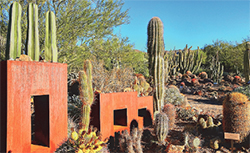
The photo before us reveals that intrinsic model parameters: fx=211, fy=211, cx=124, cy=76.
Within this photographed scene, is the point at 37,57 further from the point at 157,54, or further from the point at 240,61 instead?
the point at 240,61

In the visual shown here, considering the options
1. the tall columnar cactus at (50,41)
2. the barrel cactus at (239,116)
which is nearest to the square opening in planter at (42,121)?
the tall columnar cactus at (50,41)

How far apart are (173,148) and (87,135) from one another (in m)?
2.19

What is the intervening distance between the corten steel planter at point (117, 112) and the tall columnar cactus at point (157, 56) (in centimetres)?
72

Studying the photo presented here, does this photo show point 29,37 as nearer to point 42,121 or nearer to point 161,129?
point 42,121

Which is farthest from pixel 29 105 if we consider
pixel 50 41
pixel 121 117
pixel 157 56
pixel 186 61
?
pixel 186 61

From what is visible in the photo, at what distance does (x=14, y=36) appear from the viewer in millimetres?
3982

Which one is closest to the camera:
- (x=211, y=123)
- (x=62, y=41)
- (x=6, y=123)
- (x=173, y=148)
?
(x=6, y=123)

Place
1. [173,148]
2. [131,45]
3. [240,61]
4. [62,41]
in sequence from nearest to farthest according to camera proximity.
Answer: [173,148] < [62,41] < [131,45] < [240,61]

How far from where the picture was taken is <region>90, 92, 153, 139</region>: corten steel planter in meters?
4.75

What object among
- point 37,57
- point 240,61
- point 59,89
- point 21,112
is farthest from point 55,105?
point 240,61

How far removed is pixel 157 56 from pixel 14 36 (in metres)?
4.80

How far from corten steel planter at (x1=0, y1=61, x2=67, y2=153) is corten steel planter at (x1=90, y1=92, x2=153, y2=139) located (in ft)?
3.53

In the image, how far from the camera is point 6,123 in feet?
9.67

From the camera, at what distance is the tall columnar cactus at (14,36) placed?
3848 mm
